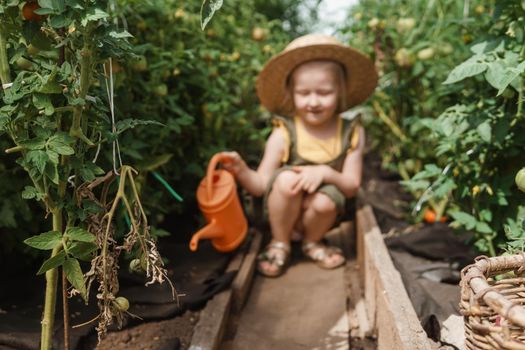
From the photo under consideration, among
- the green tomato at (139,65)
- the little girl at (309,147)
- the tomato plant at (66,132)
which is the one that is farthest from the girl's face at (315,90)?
the tomato plant at (66,132)

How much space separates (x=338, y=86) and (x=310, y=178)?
0.49 metres

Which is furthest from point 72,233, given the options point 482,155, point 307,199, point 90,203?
point 482,155

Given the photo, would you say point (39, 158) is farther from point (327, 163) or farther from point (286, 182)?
point (327, 163)

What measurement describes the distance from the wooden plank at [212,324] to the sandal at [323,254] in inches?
25.7

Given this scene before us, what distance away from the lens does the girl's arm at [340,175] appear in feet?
8.51

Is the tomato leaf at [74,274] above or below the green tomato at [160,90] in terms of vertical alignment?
below

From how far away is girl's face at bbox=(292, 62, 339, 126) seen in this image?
2633 millimetres

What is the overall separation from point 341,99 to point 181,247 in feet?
3.53

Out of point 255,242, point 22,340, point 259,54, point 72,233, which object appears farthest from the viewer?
point 259,54

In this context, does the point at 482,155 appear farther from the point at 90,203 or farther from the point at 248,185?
the point at 90,203

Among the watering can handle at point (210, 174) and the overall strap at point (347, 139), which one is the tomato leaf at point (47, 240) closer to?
the watering can handle at point (210, 174)

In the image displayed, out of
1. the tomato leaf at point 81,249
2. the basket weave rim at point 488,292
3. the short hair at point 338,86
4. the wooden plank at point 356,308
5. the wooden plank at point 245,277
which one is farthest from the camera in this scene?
the short hair at point 338,86

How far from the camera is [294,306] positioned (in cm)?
246

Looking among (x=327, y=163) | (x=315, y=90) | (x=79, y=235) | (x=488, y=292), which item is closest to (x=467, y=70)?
(x=488, y=292)
